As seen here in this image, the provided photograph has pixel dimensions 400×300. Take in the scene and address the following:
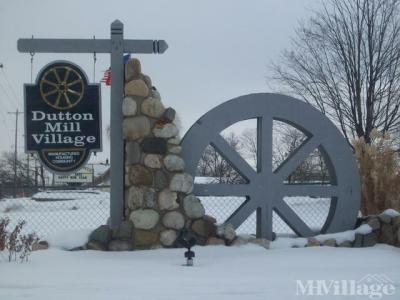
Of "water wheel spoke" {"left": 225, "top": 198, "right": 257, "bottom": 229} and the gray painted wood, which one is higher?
the gray painted wood

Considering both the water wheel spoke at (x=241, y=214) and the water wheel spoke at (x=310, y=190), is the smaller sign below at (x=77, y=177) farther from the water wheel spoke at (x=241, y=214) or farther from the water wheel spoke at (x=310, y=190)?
the water wheel spoke at (x=310, y=190)

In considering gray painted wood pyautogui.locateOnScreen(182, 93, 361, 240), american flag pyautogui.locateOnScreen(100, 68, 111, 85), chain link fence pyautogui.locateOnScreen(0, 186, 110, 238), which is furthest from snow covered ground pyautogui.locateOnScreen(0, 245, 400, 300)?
chain link fence pyautogui.locateOnScreen(0, 186, 110, 238)

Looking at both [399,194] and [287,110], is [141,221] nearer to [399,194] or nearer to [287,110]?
[287,110]

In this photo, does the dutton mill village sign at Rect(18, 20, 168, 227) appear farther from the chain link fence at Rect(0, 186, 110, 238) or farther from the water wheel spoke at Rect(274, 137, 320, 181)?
the chain link fence at Rect(0, 186, 110, 238)

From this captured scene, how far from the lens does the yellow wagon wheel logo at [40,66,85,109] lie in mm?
8000

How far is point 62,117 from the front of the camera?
8031 millimetres

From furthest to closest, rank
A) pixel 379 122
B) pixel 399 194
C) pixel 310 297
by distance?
pixel 379 122
pixel 399 194
pixel 310 297

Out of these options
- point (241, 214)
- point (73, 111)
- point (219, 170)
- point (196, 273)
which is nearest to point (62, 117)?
point (73, 111)

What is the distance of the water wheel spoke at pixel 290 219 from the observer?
8703 mm

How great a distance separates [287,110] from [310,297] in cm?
412

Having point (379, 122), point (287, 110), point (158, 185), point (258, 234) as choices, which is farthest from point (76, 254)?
point (379, 122)

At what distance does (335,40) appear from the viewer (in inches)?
751

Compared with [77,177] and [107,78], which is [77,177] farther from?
[107,78]

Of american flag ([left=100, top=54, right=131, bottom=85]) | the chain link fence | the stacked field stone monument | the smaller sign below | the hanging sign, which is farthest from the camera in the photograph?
the chain link fence
